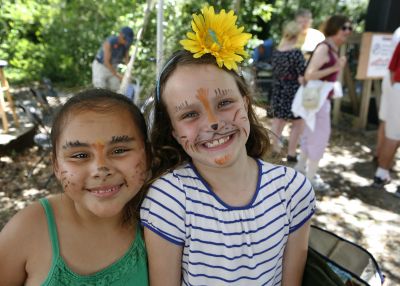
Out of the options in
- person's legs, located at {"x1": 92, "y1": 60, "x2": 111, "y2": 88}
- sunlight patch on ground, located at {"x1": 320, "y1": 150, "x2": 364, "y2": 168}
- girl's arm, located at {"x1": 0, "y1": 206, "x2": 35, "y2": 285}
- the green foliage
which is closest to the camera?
girl's arm, located at {"x1": 0, "y1": 206, "x2": 35, "y2": 285}

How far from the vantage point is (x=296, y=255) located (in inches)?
58.1

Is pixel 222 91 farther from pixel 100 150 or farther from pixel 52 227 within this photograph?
pixel 52 227

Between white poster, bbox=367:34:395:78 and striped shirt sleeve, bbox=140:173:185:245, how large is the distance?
5277mm

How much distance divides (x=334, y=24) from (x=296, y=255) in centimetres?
323

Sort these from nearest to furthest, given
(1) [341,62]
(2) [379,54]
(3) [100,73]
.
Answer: (1) [341,62] < (2) [379,54] < (3) [100,73]

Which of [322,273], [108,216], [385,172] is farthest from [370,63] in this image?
→ [108,216]

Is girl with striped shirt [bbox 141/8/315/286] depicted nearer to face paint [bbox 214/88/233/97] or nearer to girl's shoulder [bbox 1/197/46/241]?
face paint [bbox 214/88/233/97]

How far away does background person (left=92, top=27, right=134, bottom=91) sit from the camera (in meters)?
5.77

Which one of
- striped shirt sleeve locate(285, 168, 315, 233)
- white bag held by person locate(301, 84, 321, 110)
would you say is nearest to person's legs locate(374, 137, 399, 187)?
white bag held by person locate(301, 84, 321, 110)

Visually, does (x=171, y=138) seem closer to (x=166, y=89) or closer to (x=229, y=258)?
(x=166, y=89)

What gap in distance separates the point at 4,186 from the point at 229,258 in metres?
3.88

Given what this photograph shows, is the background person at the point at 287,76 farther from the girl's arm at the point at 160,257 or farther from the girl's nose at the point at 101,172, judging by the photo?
the girl's nose at the point at 101,172

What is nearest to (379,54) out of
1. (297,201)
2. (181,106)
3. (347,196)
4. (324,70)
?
(324,70)

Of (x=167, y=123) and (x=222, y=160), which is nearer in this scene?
(x=222, y=160)
